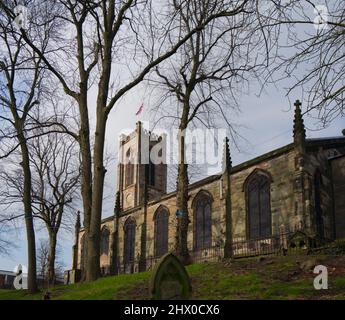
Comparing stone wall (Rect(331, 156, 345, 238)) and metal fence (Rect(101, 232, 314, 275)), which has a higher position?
stone wall (Rect(331, 156, 345, 238))

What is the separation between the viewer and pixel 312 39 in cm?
707

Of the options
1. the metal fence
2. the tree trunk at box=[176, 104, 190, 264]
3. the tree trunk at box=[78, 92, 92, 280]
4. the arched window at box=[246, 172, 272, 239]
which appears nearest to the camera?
the tree trunk at box=[78, 92, 92, 280]

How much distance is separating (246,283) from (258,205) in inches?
631

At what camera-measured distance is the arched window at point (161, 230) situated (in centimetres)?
3731

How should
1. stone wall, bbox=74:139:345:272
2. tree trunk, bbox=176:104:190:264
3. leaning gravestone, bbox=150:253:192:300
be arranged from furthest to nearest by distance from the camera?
stone wall, bbox=74:139:345:272 → tree trunk, bbox=176:104:190:264 → leaning gravestone, bbox=150:253:192:300

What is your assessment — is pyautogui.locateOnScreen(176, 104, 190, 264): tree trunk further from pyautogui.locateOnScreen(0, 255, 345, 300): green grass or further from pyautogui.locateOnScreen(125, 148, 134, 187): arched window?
pyautogui.locateOnScreen(125, 148, 134, 187): arched window

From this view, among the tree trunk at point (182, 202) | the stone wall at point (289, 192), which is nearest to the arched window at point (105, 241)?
the stone wall at point (289, 192)

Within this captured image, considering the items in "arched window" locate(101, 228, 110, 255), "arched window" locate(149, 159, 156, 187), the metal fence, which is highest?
"arched window" locate(149, 159, 156, 187)

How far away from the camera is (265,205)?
27453 millimetres

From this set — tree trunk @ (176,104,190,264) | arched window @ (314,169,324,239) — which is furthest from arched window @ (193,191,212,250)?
tree trunk @ (176,104,190,264)

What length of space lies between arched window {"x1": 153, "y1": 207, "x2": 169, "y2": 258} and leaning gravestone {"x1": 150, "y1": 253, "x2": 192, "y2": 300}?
28.6 meters

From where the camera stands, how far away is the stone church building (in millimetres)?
24219

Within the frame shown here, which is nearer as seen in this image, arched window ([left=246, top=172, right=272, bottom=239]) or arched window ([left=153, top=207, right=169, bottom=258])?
arched window ([left=246, top=172, right=272, bottom=239])

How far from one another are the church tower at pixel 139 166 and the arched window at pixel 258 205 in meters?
31.3
